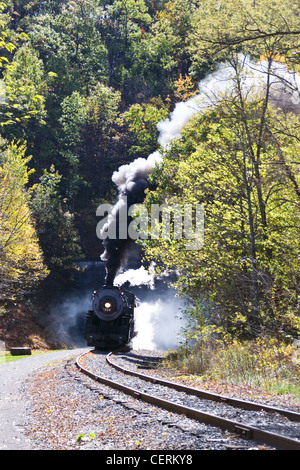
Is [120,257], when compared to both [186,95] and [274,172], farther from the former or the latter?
[186,95]

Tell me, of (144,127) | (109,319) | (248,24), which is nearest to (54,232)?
(144,127)

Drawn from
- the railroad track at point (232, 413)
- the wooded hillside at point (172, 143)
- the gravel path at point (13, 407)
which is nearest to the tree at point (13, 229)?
the wooded hillside at point (172, 143)

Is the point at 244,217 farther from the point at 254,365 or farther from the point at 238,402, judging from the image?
the point at 238,402

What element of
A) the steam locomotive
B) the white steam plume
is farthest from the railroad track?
the steam locomotive

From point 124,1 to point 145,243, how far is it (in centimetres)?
5346

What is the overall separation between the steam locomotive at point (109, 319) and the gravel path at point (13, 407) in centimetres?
460

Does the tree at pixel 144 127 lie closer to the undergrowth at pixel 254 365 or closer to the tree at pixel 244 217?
the tree at pixel 244 217

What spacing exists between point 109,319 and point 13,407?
13.2 m

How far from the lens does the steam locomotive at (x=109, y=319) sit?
2411 centimetres

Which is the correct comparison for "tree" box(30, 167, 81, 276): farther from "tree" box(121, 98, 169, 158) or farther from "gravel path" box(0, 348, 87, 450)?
"gravel path" box(0, 348, 87, 450)

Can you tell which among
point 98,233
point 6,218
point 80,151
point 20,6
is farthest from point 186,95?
point 6,218

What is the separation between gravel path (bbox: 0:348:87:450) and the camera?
7520mm

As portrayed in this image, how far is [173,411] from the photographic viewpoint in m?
9.24

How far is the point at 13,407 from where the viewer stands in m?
10.9
